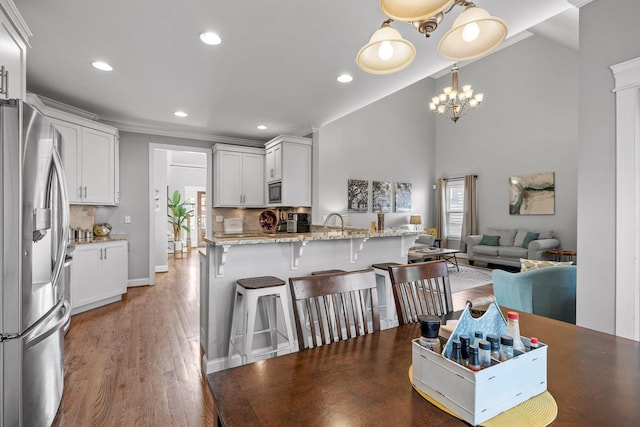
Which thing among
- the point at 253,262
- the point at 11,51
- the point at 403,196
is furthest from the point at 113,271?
the point at 403,196

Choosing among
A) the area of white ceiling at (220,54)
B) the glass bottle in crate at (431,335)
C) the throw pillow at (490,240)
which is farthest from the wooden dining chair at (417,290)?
the throw pillow at (490,240)

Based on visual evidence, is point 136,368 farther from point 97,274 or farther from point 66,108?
point 66,108

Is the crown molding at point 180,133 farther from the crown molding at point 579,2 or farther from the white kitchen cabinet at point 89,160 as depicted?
the crown molding at point 579,2

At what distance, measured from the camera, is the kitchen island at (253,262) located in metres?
2.47

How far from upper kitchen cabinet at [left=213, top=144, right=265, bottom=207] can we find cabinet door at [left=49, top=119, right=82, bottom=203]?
189cm

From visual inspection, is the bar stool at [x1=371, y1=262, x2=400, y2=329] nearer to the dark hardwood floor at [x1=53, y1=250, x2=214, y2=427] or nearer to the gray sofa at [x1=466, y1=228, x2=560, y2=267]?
the dark hardwood floor at [x1=53, y1=250, x2=214, y2=427]

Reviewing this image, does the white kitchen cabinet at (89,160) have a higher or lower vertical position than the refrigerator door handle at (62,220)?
higher

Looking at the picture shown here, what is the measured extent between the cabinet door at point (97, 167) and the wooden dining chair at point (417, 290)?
423 cm

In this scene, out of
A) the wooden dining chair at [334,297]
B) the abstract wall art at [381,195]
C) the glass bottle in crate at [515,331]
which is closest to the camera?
the glass bottle in crate at [515,331]

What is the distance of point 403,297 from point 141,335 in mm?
2848

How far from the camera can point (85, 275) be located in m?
3.76

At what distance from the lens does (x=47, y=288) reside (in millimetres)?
1628

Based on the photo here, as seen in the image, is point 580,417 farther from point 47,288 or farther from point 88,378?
point 88,378

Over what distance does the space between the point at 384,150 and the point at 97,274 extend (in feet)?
23.1
